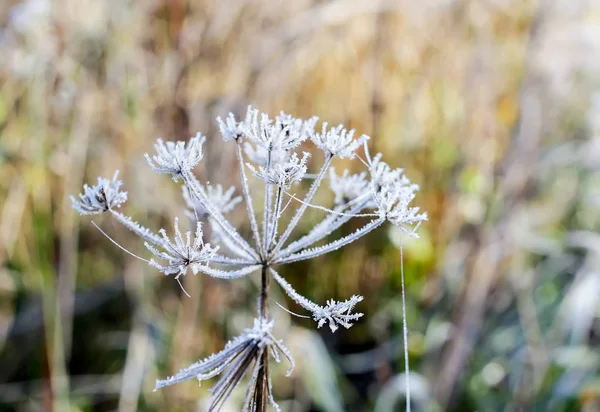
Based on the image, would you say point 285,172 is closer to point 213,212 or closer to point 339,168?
point 213,212

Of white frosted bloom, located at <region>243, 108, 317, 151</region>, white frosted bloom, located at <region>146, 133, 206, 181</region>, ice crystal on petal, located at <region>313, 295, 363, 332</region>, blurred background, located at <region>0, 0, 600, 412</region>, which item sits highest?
blurred background, located at <region>0, 0, 600, 412</region>

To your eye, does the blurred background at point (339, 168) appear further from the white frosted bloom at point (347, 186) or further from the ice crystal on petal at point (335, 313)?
the ice crystal on petal at point (335, 313)

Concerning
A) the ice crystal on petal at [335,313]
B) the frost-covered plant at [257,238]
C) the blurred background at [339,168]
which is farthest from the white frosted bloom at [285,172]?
the blurred background at [339,168]

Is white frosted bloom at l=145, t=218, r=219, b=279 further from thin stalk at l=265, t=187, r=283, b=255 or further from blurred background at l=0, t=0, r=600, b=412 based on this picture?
blurred background at l=0, t=0, r=600, b=412

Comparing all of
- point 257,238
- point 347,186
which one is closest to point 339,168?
point 347,186

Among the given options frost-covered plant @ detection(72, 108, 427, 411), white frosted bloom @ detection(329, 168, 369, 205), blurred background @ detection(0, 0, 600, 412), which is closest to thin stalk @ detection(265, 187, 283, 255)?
frost-covered plant @ detection(72, 108, 427, 411)
